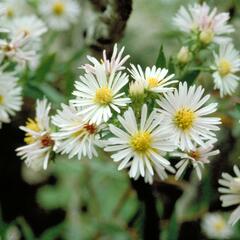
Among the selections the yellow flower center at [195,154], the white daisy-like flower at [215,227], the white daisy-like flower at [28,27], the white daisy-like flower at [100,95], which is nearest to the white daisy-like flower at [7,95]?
the white daisy-like flower at [28,27]

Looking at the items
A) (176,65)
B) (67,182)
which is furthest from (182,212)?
(176,65)

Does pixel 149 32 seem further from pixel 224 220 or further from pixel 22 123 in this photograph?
pixel 224 220

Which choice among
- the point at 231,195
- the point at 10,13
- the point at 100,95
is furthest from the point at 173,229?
the point at 10,13

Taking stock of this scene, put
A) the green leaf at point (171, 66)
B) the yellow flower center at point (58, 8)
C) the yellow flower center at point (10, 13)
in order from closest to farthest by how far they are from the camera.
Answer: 1. the green leaf at point (171, 66)
2. the yellow flower center at point (10, 13)
3. the yellow flower center at point (58, 8)

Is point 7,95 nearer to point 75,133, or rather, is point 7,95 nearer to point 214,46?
point 75,133

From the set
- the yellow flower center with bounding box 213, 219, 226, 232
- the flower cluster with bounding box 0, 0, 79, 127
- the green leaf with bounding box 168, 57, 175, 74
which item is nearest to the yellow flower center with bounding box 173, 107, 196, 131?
the green leaf with bounding box 168, 57, 175, 74

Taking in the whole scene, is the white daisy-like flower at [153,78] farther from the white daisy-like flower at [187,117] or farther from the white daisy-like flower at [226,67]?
the white daisy-like flower at [226,67]
